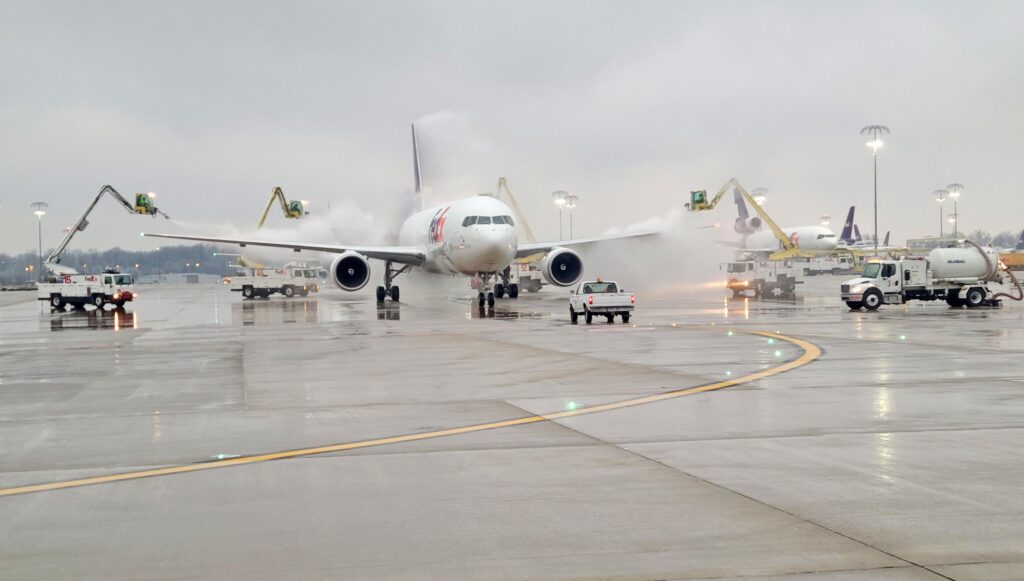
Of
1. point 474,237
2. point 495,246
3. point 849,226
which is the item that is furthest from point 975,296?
point 849,226

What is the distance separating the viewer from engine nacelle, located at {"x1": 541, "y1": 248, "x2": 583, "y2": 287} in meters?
48.3

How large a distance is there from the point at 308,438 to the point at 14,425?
4.27 meters

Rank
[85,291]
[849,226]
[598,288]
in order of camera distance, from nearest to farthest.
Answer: [598,288] → [85,291] → [849,226]

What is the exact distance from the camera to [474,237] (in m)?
42.3

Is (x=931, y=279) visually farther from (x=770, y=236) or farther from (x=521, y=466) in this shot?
(x=770, y=236)

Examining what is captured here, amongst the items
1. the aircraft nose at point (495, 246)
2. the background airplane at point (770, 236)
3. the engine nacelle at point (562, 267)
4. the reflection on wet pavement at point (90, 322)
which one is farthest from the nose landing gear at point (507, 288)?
the background airplane at point (770, 236)

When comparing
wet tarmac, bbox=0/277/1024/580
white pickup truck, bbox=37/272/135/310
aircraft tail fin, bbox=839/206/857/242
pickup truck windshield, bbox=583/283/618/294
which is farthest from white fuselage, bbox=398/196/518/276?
aircraft tail fin, bbox=839/206/857/242

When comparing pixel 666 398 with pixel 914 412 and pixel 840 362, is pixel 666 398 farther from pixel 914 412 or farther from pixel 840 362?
pixel 840 362

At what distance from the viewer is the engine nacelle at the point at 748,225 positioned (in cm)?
12744

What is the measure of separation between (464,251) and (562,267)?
7.57 m

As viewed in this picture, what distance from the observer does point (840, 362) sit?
1789 cm

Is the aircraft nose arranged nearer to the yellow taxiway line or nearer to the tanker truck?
the tanker truck

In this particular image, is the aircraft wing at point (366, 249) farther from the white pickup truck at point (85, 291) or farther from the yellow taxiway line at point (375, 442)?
the yellow taxiway line at point (375, 442)

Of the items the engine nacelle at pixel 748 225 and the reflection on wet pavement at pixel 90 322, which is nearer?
the reflection on wet pavement at pixel 90 322
